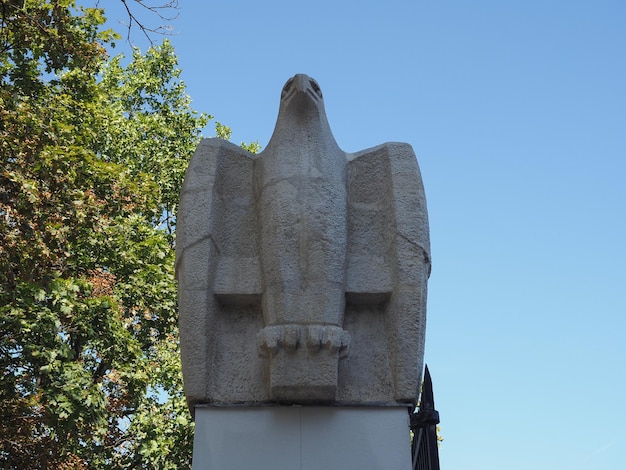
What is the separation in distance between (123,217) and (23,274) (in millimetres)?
2953

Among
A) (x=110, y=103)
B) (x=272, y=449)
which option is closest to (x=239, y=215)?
(x=272, y=449)

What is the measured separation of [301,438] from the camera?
3.95m

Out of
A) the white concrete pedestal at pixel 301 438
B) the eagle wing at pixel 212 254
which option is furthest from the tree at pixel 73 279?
the white concrete pedestal at pixel 301 438

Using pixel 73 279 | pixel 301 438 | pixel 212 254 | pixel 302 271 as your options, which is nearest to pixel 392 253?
pixel 302 271

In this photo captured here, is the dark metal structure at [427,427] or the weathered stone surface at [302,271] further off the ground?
the weathered stone surface at [302,271]

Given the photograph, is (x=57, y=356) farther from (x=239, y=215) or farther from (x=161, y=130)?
(x=161, y=130)

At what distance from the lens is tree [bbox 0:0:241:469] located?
8961 millimetres

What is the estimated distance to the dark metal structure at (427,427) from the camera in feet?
15.2

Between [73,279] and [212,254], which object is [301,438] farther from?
[73,279]

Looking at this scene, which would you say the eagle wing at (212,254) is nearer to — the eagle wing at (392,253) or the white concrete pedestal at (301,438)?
the white concrete pedestal at (301,438)

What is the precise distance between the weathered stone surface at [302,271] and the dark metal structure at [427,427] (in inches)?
27.4

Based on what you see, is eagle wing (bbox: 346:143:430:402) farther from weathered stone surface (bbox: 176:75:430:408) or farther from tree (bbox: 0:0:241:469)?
tree (bbox: 0:0:241:469)

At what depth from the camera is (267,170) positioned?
173 inches

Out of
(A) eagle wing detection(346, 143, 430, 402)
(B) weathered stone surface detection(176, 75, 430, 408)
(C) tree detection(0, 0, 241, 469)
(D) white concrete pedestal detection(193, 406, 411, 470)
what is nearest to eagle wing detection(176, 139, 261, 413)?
(B) weathered stone surface detection(176, 75, 430, 408)
